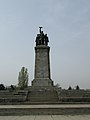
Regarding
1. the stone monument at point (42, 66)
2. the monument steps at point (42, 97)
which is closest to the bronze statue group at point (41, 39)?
the stone monument at point (42, 66)

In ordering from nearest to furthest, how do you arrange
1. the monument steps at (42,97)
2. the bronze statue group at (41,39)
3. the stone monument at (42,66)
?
1. the monument steps at (42,97)
2. the stone monument at (42,66)
3. the bronze statue group at (41,39)

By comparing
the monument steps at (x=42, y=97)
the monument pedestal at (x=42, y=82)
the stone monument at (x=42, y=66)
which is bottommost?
the monument steps at (x=42, y=97)

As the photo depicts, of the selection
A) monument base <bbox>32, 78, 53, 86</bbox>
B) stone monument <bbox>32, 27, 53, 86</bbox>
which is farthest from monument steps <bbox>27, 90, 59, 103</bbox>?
stone monument <bbox>32, 27, 53, 86</bbox>

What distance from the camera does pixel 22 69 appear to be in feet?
192

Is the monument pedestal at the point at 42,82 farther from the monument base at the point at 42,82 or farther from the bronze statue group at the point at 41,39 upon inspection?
the bronze statue group at the point at 41,39

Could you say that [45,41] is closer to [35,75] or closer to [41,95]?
[35,75]

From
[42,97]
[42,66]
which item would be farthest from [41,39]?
[42,97]

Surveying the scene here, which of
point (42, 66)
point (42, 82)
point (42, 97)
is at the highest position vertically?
point (42, 66)

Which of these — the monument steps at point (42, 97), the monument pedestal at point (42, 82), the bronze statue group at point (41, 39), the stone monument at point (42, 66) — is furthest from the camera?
the bronze statue group at point (41, 39)

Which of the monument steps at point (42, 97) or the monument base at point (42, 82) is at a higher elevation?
the monument base at point (42, 82)

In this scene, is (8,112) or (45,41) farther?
(45,41)

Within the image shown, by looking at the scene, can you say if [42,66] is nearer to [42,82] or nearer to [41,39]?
[42,82]

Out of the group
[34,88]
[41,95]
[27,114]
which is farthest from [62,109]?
[34,88]

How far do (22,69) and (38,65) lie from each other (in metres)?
24.6
